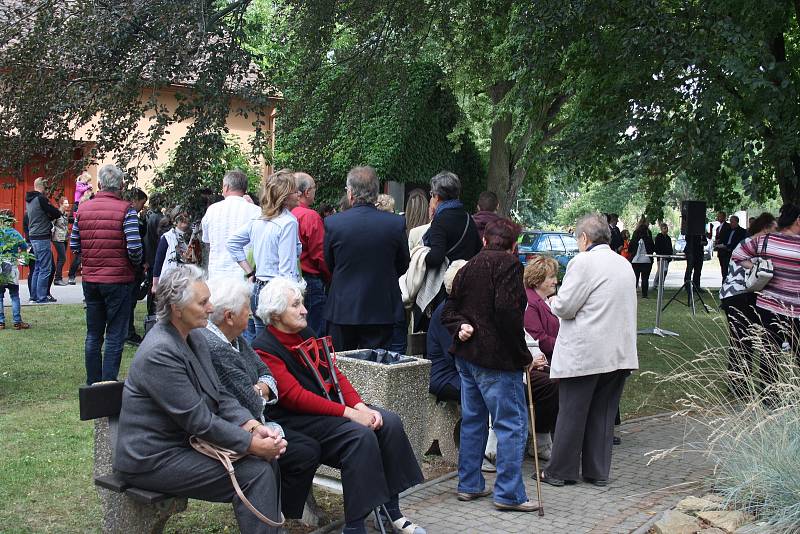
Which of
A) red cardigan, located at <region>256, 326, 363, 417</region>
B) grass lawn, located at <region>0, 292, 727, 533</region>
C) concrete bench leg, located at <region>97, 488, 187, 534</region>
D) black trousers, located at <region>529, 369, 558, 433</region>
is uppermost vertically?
red cardigan, located at <region>256, 326, 363, 417</region>

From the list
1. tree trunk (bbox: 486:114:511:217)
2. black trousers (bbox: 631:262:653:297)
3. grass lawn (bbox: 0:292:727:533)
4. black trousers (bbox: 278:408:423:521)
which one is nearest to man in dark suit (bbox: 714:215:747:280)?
black trousers (bbox: 631:262:653:297)

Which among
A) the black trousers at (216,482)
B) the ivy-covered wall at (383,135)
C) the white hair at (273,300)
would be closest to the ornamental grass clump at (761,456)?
the white hair at (273,300)

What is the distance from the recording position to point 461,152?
86.9ft

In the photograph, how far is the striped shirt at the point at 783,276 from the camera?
27.6ft

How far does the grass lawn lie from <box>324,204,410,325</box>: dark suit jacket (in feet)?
6.22

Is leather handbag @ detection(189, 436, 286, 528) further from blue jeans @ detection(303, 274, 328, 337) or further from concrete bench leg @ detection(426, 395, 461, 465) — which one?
blue jeans @ detection(303, 274, 328, 337)

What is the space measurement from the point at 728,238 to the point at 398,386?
1881cm

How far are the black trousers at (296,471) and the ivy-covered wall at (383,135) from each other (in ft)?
24.4

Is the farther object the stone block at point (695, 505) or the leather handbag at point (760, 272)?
the leather handbag at point (760, 272)

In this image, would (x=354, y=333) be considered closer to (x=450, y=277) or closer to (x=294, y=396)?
(x=450, y=277)

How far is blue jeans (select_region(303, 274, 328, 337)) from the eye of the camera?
26.3 feet

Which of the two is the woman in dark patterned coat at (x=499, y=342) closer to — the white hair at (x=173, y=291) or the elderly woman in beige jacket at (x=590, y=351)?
the elderly woman in beige jacket at (x=590, y=351)

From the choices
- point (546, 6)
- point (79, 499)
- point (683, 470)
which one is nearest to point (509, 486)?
point (683, 470)

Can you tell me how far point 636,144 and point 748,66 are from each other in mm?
1452
